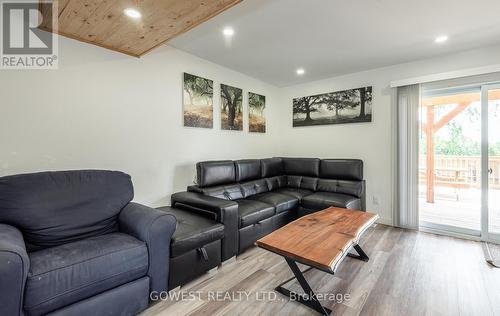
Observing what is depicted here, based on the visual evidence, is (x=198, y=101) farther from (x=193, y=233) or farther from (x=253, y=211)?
(x=193, y=233)

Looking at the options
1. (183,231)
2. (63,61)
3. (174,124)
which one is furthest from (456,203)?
(63,61)

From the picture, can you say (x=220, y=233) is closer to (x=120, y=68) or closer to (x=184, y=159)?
(x=184, y=159)

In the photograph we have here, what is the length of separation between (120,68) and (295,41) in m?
2.01

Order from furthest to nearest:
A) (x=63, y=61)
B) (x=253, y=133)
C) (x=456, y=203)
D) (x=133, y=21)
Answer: (x=253, y=133)
(x=456, y=203)
(x=63, y=61)
(x=133, y=21)

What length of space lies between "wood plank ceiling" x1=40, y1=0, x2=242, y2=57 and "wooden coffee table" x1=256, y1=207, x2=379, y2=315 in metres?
1.86

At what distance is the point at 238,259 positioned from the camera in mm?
2494

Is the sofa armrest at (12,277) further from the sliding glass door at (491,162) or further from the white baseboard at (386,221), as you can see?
the sliding glass door at (491,162)

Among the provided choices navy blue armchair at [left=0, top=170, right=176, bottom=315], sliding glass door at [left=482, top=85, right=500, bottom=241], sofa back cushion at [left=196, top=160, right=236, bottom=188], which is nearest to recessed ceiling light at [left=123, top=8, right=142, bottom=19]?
navy blue armchair at [left=0, top=170, right=176, bottom=315]

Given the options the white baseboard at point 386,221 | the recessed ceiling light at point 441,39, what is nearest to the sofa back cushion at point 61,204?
the white baseboard at point 386,221

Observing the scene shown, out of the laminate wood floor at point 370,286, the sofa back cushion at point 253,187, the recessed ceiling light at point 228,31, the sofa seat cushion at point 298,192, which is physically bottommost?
the laminate wood floor at point 370,286

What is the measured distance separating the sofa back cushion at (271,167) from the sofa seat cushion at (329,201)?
2.67 feet

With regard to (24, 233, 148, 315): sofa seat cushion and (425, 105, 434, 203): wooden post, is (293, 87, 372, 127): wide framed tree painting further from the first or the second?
(24, 233, 148, 315): sofa seat cushion

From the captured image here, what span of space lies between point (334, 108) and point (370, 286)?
294cm

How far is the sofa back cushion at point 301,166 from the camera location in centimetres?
394
